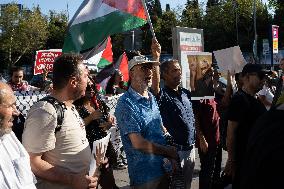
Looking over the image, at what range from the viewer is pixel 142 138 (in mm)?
3641

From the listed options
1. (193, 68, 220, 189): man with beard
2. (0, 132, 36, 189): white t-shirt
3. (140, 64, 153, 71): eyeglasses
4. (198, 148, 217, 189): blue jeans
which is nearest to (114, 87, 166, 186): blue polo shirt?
(140, 64, 153, 71): eyeglasses

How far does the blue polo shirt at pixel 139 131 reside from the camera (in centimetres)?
369

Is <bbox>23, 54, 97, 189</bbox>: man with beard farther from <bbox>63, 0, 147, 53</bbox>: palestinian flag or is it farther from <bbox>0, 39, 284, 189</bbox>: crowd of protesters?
<bbox>63, 0, 147, 53</bbox>: palestinian flag

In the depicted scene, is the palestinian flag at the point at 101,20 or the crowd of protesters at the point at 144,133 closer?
the crowd of protesters at the point at 144,133

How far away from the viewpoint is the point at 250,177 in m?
1.58

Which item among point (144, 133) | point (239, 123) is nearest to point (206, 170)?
point (239, 123)

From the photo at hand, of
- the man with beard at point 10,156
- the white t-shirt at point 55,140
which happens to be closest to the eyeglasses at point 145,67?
the white t-shirt at point 55,140

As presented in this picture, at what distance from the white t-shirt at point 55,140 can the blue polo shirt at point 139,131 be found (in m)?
0.55

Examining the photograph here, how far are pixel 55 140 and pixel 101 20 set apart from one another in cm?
306

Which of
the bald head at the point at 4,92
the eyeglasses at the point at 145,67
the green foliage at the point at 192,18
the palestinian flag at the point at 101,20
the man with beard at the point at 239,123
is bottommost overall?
the man with beard at the point at 239,123

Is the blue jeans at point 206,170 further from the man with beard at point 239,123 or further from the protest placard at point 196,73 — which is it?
the man with beard at point 239,123

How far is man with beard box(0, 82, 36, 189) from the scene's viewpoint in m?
2.46

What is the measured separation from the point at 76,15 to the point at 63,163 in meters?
3.04

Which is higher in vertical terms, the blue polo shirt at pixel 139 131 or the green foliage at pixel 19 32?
the green foliage at pixel 19 32
